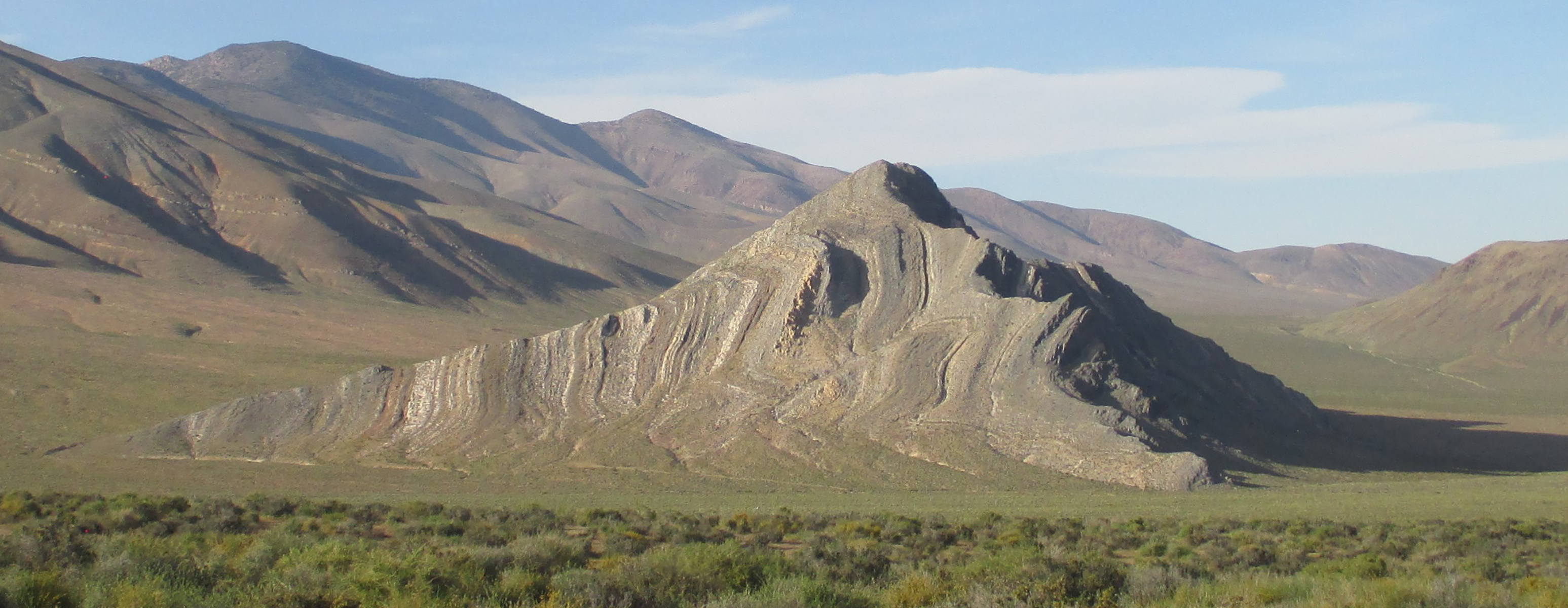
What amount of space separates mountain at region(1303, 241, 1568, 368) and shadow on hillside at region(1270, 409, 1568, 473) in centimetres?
4766

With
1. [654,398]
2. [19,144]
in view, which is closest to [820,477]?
[654,398]

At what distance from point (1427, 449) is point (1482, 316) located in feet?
237

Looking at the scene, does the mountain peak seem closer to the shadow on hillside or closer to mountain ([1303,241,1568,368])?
the shadow on hillside

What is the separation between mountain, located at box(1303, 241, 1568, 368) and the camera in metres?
98.5

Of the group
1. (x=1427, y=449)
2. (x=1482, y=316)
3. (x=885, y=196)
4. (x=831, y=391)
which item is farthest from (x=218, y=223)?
(x=1482, y=316)

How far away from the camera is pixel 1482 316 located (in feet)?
349

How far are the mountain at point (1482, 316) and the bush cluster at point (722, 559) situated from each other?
3271 inches

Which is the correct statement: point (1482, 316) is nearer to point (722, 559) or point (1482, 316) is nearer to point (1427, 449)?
point (1427, 449)

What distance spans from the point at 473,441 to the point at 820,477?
34.9 ft

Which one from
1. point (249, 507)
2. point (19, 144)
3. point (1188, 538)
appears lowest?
point (249, 507)

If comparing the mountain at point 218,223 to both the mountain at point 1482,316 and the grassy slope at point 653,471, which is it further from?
the mountain at point 1482,316

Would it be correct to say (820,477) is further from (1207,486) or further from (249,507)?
(249,507)

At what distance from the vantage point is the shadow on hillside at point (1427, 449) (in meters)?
38.1

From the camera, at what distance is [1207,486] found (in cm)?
3147
